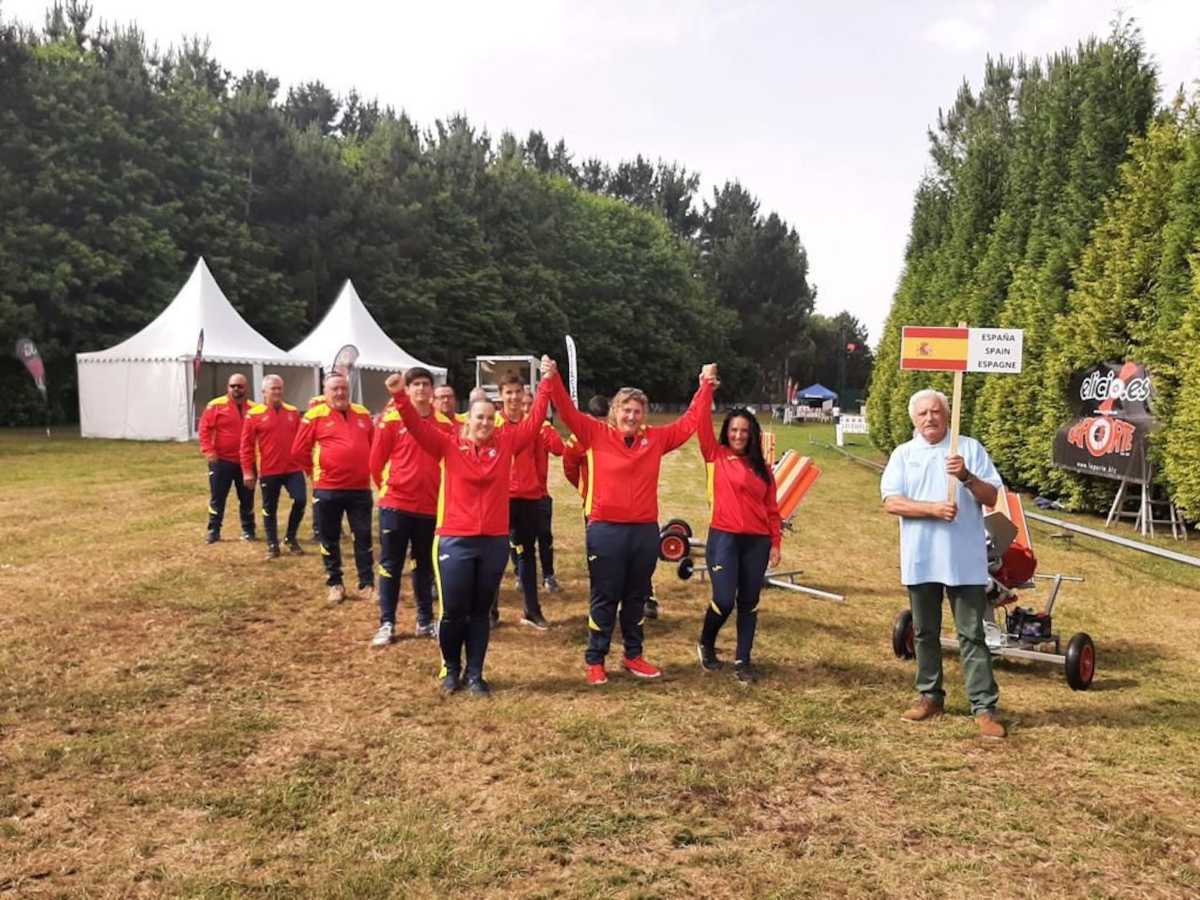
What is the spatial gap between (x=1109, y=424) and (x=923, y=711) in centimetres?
905

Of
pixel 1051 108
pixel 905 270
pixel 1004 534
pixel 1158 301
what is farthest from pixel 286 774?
pixel 905 270

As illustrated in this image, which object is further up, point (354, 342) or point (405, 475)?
point (354, 342)

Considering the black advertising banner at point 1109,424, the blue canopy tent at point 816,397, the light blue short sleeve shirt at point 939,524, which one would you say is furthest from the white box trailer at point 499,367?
the blue canopy tent at point 816,397

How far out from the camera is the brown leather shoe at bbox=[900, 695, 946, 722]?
477 cm

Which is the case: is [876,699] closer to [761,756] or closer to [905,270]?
[761,756]

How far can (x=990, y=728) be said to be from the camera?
4.54m

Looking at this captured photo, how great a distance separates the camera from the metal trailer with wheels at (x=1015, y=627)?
17.1 ft

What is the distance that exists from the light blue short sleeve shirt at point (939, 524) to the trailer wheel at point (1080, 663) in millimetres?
1172

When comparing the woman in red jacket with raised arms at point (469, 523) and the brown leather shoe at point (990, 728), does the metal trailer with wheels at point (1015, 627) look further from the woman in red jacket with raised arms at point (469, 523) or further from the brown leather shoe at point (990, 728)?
the woman in red jacket with raised arms at point (469, 523)

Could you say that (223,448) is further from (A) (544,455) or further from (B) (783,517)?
(B) (783,517)

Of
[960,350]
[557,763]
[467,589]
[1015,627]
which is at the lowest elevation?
[557,763]

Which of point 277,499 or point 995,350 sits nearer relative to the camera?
point 995,350

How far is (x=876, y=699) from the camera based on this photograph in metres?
5.13

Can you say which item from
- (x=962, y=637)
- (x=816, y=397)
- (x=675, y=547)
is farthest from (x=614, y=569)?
(x=816, y=397)
